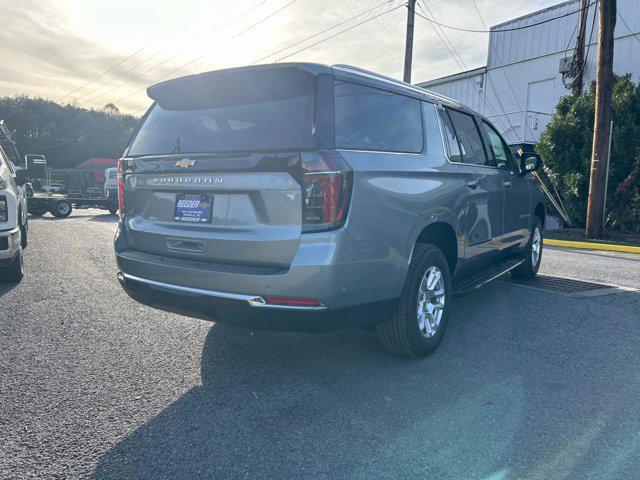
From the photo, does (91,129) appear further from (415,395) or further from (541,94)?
(415,395)

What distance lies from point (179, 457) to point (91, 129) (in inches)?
3803

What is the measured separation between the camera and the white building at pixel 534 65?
63.8 feet

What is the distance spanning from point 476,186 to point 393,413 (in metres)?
2.27

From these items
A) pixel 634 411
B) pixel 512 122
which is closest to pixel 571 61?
pixel 512 122

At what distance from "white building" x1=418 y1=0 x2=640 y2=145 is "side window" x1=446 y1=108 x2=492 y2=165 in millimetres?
18156

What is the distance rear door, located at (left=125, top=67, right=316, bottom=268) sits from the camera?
271 centimetres

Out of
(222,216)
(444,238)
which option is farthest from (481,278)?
(222,216)

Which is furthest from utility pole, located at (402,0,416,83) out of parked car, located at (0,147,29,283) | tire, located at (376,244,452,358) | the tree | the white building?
tire, located at (376,244,452,358)

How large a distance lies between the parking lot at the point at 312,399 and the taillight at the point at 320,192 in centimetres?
105

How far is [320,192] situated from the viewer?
264 centimetres

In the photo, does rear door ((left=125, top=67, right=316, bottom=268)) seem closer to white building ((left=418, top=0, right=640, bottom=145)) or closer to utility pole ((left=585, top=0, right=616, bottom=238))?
utility pole ((left=585, top=0, right=616, bottom=238))

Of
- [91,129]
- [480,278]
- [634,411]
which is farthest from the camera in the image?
[91,129]

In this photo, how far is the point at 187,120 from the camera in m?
3.29

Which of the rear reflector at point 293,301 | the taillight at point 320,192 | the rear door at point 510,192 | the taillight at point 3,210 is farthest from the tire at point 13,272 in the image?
the rear door at point 510,192
